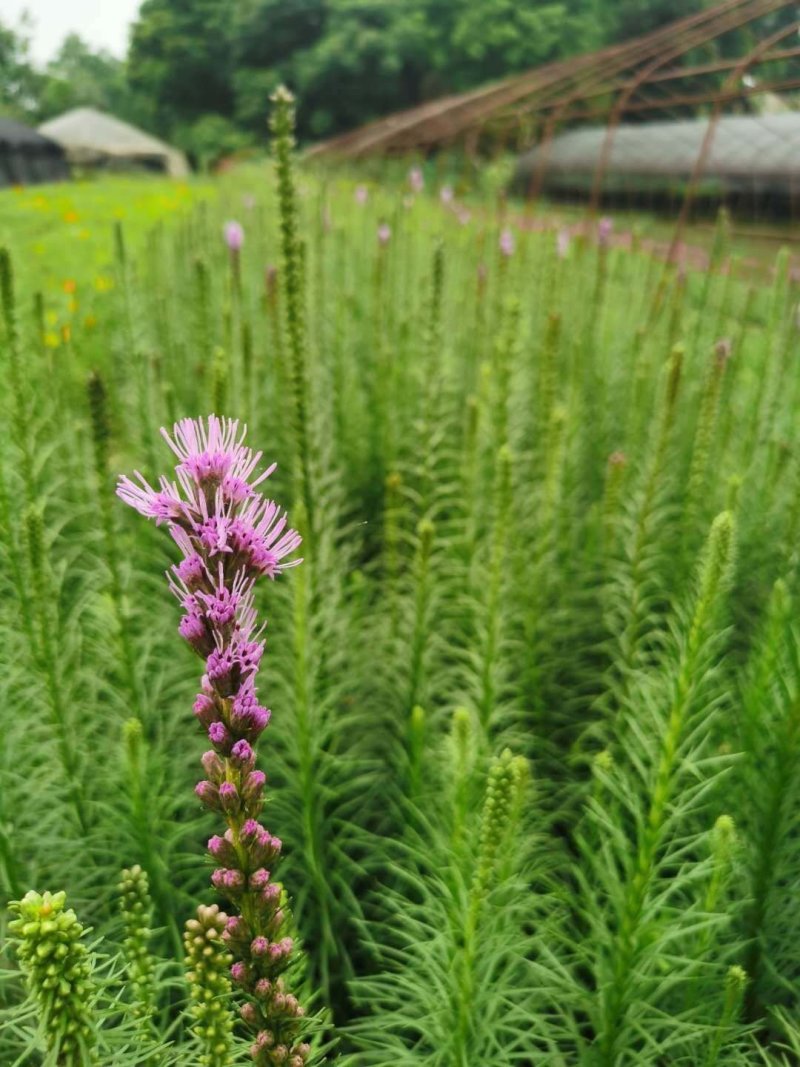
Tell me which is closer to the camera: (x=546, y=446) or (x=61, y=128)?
(x=546, y=446)

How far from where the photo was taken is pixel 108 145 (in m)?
32.0

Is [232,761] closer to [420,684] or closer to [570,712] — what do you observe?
[420,684]

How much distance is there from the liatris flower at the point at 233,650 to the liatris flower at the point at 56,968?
0.11 meters

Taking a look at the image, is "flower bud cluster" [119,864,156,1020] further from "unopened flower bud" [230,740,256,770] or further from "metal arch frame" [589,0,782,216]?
Result: "metal arch frame" [589,0,782,216]

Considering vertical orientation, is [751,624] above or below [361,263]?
below

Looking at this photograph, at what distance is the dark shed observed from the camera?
20.9m

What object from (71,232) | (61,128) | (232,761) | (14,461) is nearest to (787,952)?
(232,761)

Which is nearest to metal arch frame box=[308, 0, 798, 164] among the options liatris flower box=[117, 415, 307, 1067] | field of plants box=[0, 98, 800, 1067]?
field of plants box=[0, 98, 800, 1067]

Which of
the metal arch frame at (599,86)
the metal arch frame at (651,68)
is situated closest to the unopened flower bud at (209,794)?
the metal arch frame at (651,68)

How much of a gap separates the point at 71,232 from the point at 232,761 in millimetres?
7399

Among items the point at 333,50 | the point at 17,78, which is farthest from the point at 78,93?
the point at 333,50

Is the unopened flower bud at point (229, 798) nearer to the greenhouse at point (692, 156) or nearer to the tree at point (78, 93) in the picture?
the greenhouse at point (692, 156)

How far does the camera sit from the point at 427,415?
6.65 feet

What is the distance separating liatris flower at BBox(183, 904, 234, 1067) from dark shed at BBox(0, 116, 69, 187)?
74.6 ft
